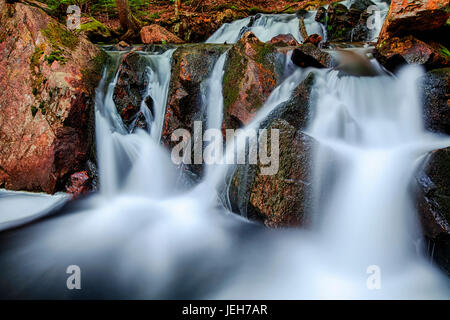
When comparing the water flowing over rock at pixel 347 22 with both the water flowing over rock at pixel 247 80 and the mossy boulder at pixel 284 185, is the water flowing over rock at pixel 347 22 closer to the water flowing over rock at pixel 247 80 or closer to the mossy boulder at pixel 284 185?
the water flowing over rock at pixel 247 80

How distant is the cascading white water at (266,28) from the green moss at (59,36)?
4.80m

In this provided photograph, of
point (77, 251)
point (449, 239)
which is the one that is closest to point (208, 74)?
point (77, 251)

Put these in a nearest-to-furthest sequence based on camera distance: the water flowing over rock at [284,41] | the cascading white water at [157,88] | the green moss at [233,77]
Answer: the green moss at [233,77] → the cascading white water at [157,88] → the water flowing over rock at [284,41]

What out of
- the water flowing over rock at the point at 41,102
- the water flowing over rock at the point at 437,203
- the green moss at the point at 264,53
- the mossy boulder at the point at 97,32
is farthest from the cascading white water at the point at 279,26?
the water flowing over rock at the point at 437,203

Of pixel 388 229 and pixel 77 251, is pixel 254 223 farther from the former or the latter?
pixel 77 251

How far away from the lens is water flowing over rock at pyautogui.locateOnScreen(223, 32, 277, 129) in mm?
3898

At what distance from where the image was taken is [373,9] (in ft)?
23.6

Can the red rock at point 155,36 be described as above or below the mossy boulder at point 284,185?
above

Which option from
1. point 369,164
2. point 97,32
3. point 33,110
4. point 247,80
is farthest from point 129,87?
point 97,32

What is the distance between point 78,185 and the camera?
384cm

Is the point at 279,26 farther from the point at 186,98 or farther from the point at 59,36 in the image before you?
the point at 59,36

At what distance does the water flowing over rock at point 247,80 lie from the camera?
3.90m

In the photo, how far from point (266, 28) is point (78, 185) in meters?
7.38

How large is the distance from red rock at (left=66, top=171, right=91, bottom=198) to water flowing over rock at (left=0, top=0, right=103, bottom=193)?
0.33 feet
